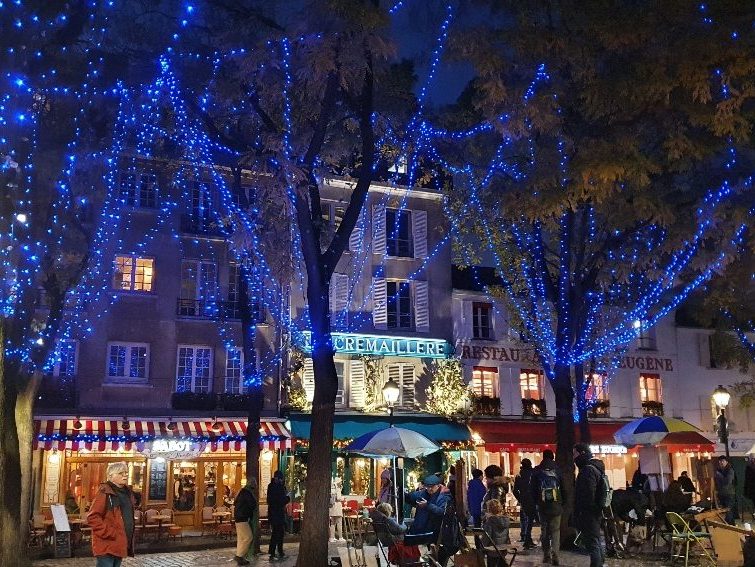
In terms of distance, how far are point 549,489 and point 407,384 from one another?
15.6m

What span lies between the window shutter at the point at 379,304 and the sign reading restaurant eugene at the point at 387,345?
0.83 metres

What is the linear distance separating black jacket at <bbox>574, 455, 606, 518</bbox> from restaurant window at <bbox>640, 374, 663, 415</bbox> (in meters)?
23.0

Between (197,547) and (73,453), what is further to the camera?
(73,453)

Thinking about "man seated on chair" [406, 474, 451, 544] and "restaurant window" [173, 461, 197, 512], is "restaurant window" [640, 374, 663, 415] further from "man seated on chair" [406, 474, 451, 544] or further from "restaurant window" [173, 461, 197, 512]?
"man seated on chair" [406, 474, 451, 544]

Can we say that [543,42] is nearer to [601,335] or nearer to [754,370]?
[601,335]

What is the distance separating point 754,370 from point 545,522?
2838 centimetres

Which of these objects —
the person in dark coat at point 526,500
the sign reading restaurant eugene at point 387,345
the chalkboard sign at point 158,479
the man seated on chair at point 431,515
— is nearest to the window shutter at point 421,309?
the sign reading restaurant eugene at point 387,345

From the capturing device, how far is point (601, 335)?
2856cm

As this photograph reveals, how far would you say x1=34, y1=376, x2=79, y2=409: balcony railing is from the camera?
2359 centimetres

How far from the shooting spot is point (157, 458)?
25094mm

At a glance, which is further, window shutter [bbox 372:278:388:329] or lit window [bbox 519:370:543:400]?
lit window [bbox 519:370:543:400]

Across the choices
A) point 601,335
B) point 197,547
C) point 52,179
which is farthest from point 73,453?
point 601,335

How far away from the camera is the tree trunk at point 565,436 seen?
17.0m

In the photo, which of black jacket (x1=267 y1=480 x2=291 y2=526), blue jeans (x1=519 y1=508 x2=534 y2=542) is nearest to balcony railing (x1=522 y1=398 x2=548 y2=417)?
blue jeans (x1=519 y1=508 x2=534 y2=542)
